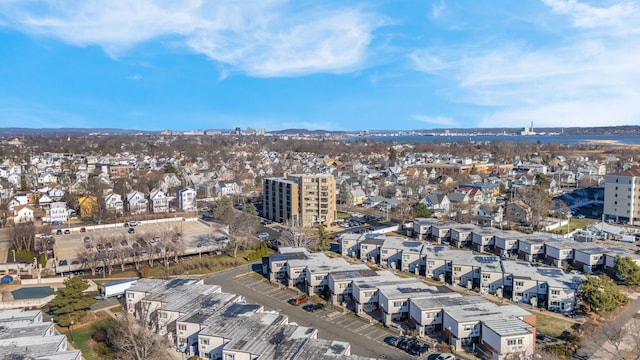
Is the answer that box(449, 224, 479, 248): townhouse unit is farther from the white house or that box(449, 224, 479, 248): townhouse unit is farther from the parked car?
the white house

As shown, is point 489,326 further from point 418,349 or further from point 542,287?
point 542,287

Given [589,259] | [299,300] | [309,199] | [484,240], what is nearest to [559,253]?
[589,259]

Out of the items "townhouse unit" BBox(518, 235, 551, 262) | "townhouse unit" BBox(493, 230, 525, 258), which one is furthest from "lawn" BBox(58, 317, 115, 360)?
"townhouse unit" BBox(518, 235, 551, 262)

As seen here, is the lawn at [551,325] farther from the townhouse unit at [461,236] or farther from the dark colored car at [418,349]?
the townhouse unit at [461,236]

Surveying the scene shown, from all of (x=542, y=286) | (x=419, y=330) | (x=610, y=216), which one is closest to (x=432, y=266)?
(x=542, y=286)

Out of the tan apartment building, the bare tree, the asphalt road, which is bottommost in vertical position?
the asphalt road

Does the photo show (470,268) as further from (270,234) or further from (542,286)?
(270,234)

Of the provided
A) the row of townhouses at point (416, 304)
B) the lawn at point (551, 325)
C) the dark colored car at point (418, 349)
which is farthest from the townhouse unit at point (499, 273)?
the dark colored car at point (418, 349)
